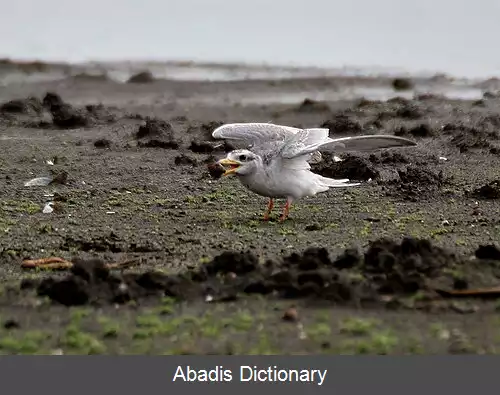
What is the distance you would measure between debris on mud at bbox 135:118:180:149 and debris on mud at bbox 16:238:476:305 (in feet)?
17.5

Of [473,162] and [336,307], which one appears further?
[473,162]

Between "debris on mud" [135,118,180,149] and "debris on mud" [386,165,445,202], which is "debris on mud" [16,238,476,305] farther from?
"debris on mud" [135,118,180,149]

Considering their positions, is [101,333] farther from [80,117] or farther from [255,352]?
[80,117]

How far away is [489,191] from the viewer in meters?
9.54

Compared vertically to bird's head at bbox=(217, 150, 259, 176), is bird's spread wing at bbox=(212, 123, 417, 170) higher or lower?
higher

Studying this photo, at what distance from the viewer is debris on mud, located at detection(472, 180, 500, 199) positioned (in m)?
9.52

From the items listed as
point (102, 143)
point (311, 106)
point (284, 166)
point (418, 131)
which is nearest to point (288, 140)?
point (284, 166)

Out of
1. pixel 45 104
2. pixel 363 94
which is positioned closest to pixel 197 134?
pixel 45 104

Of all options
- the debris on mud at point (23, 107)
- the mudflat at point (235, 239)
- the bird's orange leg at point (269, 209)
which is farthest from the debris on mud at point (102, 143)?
the bird's orange leg at point (269, 209)

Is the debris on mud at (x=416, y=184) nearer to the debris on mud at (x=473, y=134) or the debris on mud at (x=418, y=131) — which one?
the debris on mud at (x=473, y=134)

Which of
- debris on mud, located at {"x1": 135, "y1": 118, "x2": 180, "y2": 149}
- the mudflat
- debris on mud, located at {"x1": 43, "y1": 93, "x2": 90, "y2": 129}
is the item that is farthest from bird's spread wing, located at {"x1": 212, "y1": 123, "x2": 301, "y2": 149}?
debris on mud, located at {"x1": 43, "y1": 93, "x2": 90, "y2": 129}

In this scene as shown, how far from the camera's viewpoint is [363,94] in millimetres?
17797

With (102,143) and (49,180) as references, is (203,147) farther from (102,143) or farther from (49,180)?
(49,180)

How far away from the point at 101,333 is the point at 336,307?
4.04 feet
